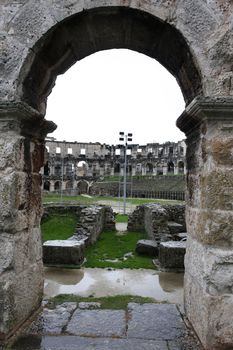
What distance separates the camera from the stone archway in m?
3.12

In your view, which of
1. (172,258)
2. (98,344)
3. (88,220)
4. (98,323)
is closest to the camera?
(98,344)

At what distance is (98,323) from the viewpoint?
3.66m

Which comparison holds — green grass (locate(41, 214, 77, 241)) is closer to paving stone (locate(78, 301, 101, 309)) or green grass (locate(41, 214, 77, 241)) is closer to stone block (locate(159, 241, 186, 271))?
stone block (locate(159, 241, 186, 271))

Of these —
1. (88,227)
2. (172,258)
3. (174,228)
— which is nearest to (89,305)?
(172,258)

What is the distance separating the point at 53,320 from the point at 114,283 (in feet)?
9.59

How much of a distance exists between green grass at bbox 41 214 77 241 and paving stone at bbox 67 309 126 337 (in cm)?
669

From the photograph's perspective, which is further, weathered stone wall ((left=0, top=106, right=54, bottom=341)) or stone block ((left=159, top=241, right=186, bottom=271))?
stone block ((left=159, top=241, right=186, bottom=271))

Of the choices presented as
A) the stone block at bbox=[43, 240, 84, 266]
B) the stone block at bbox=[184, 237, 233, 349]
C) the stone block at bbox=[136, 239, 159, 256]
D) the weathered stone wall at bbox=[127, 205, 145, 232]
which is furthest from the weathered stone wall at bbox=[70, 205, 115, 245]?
the stone block at bbox=[184, 237, 233, 349]

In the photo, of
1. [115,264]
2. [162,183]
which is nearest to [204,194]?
[115,264]

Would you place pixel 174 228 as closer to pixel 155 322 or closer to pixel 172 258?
pixel 172 258

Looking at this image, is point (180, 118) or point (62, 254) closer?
point (180, 118)

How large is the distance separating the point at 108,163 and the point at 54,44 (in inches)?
2205

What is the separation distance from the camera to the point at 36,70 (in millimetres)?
3639

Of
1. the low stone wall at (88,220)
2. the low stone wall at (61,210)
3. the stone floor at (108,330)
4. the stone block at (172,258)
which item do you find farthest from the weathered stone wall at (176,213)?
the stone floor at (108,330)
